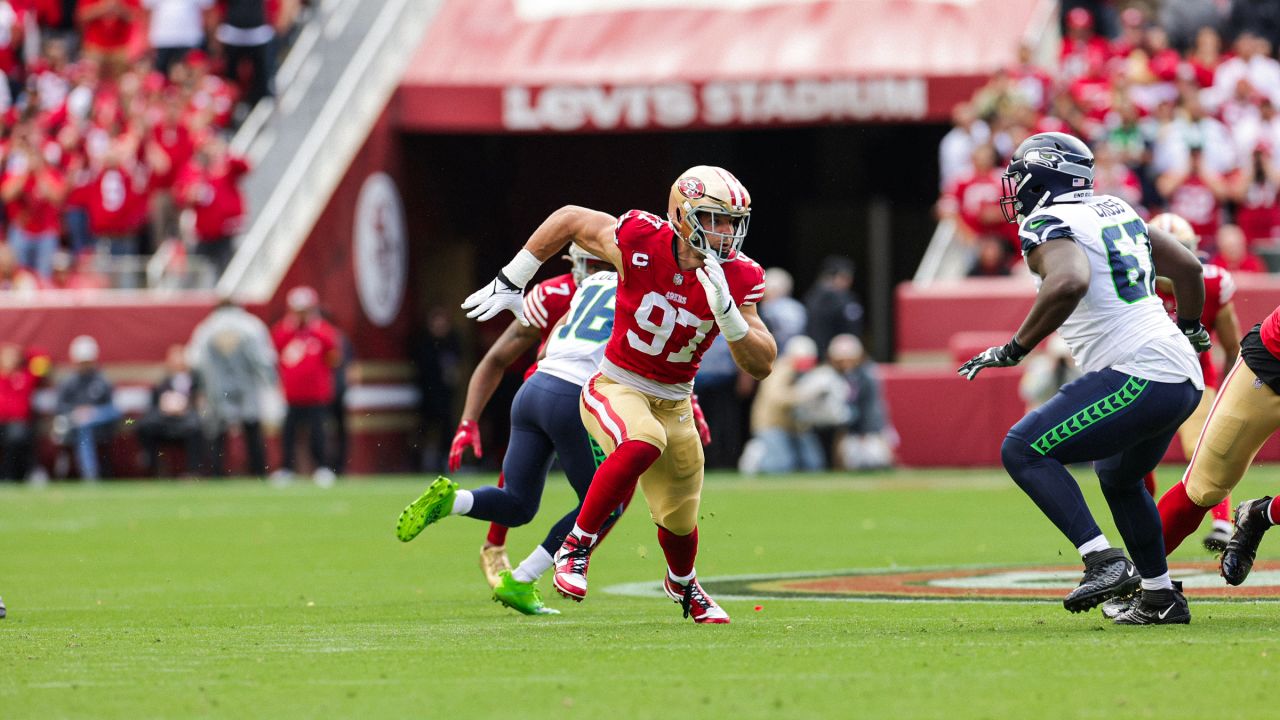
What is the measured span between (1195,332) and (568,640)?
116 inches

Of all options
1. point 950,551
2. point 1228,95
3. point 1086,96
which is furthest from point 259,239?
point 950,551

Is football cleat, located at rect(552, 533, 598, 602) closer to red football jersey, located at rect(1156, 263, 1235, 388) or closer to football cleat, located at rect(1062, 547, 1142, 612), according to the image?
football cleat, located at rect(1062, 547, 1142, 612)

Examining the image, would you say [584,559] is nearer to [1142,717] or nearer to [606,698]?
[606,698]

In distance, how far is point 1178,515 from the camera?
8797 mm

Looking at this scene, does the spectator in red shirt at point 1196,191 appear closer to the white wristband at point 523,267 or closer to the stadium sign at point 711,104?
the stadium sign at point 711,104

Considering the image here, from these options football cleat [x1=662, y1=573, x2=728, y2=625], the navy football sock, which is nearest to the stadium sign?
football cleat [x1=662, y1=573, x2=728, y2=625]

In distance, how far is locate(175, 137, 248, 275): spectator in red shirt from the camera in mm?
23156

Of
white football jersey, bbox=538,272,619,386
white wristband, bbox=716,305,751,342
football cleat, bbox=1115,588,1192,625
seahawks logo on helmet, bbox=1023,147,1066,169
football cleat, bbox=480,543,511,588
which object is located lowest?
football cleat, bbox=480,543,511,588

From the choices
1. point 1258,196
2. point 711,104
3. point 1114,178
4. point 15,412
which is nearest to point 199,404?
point 15,412

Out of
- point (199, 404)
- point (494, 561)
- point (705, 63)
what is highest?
point (705, 63)

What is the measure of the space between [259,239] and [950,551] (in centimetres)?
1283

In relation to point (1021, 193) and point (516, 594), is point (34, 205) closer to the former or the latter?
point (516, 594)

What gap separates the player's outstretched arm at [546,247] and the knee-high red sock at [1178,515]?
8.45 ft

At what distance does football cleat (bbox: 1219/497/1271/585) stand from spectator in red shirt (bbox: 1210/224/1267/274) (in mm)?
10599
